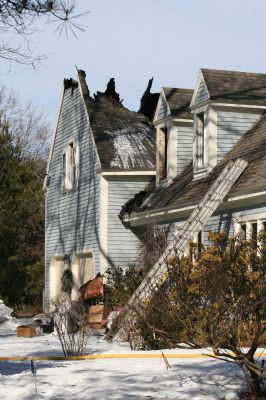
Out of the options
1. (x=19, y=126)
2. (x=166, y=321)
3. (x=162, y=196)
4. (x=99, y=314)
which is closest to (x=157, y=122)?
(x=162, y=196)

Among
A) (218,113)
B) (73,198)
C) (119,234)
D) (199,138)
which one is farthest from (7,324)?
(218,113)

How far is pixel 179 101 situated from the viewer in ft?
85.3

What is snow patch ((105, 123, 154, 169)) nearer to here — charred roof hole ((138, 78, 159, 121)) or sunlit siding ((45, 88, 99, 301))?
sunlit siding ((45, 88, 99, 301))

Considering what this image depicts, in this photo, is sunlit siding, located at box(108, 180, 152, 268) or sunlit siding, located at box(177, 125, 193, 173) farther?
sunlit siding, located at box(108, 180, 152, 268)

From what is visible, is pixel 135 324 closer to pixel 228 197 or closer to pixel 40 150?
pixel 228 197

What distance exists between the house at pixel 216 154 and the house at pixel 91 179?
1.39m

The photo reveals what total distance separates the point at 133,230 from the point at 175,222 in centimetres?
355

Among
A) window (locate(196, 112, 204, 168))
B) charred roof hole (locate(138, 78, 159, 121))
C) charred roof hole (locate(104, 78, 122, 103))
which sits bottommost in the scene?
window (locate(196, 112, 204, 168))

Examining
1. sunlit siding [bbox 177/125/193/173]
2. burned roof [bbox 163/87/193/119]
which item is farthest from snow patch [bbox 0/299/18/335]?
burned roof [bbox 163/87/193/119]

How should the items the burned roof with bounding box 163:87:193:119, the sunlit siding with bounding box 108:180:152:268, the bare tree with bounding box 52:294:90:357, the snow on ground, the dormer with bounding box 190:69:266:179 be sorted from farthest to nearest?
the sunlit siding with bounding box 108:180:152:268, the burned roof with bounding box 163:87:193:119, the dormer with bounding box 190:69:266:179, the bare tree with bounding box 52:294:90:357, the snow on ground

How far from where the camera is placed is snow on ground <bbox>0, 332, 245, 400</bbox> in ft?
33.7

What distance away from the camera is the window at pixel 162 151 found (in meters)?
26.0

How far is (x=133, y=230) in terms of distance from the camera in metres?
26.8

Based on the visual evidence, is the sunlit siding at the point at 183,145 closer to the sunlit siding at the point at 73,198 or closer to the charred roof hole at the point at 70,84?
the sunlit siding at the point at 73,198
